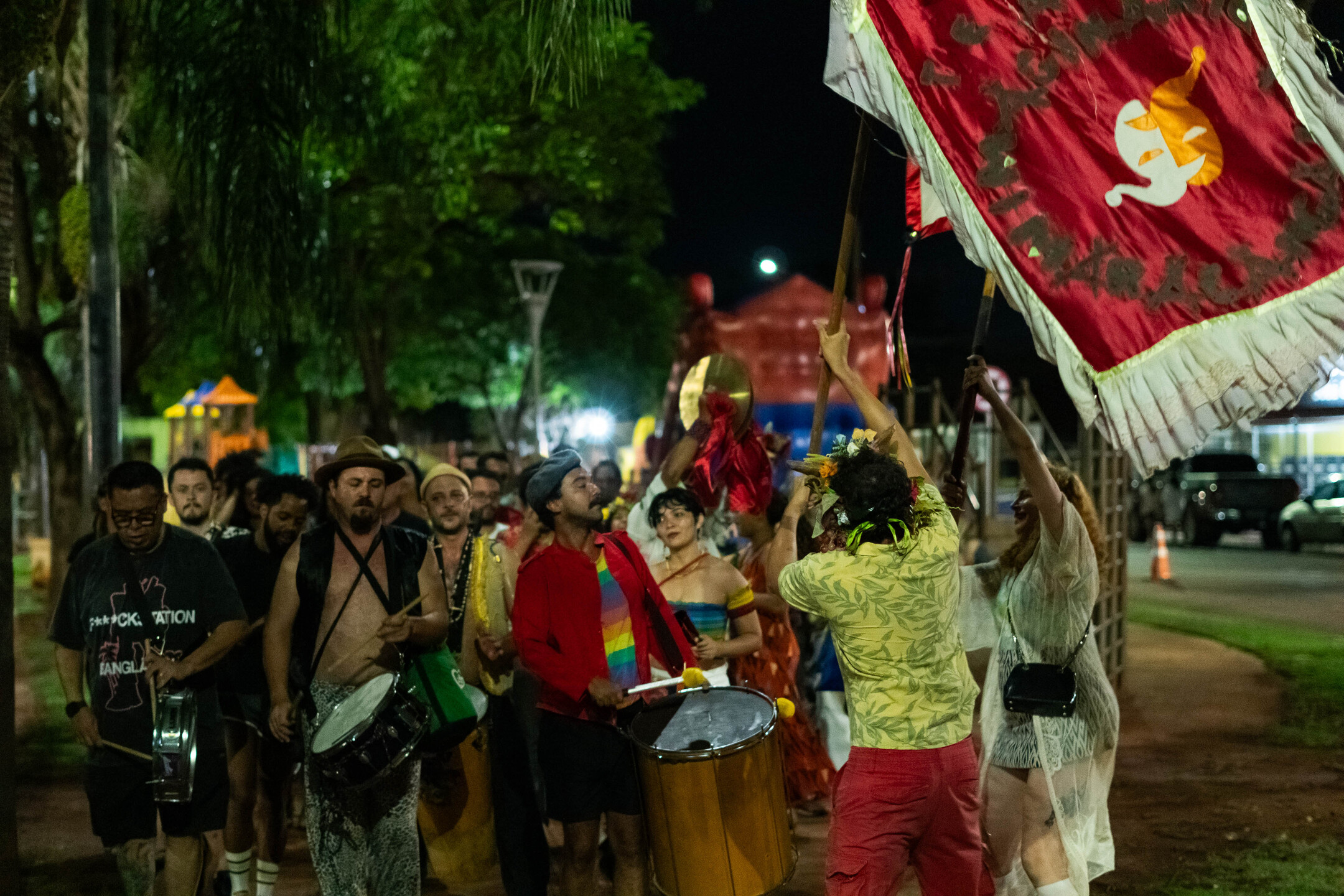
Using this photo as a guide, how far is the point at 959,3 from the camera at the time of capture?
4.83 meters

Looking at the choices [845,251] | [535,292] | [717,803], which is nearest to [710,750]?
[717,803]

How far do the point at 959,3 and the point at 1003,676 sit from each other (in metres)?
2.49

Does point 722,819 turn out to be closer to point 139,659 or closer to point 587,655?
point 587,655

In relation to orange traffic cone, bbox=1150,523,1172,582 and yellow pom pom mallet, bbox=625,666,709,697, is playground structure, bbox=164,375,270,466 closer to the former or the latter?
orange traffic cone, bbox=1150,523,1172,582

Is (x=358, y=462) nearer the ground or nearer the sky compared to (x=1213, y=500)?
nearer the sky

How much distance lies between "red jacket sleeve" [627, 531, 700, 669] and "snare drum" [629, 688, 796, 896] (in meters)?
0.61

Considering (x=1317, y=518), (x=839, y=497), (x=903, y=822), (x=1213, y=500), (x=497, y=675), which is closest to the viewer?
Answer: (x=903, y=822)

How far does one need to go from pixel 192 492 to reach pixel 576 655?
2823 mm

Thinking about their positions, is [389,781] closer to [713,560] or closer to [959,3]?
[713,560]

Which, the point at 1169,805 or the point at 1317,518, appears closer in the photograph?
the point at 1169,805

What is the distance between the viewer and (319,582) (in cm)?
561

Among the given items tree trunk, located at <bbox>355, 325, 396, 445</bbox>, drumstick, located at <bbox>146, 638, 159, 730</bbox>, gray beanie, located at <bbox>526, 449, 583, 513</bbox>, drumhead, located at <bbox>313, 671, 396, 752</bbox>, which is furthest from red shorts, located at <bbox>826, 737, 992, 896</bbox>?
tree trunk, located at <bbox>355, 325, 396, 445</bbox>

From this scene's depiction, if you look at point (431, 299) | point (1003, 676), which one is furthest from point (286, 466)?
point (1003, 676)

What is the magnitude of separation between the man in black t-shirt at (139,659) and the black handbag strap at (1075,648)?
3133mm
